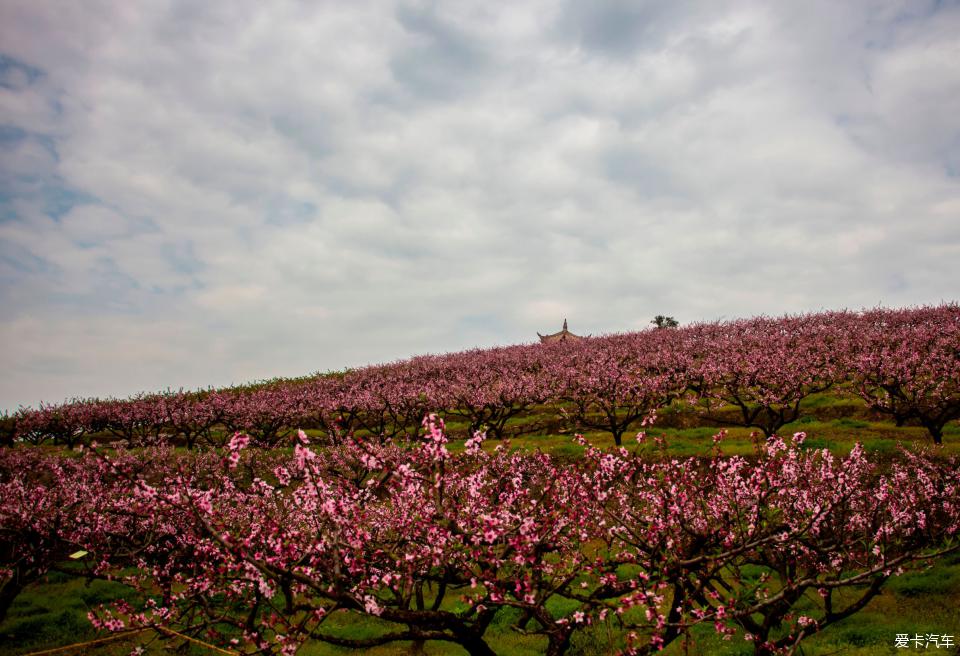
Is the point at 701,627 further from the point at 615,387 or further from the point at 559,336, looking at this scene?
the point at 559,336

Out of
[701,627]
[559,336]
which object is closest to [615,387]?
[701,627]

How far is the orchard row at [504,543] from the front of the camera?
25.5 ft

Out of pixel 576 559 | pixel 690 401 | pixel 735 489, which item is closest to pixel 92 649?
pixel 576 559

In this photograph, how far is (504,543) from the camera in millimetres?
8836

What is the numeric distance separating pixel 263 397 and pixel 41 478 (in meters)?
21.4

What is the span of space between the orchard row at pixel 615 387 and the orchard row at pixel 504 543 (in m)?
7.71

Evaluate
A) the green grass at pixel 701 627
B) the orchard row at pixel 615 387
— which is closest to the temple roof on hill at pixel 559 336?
the orchard row at pixel 615 387

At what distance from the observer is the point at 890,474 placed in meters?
18.4

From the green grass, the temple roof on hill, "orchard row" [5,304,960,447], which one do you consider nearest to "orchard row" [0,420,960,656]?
the green grass

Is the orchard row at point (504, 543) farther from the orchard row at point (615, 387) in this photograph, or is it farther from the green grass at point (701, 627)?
the orchard row at point (615, 387)

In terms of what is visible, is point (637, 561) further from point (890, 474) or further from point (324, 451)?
point (324, 451)

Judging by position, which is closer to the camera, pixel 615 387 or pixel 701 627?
pixel 701 627

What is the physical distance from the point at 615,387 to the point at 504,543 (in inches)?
893

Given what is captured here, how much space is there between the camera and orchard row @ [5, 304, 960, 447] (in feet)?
85.4
